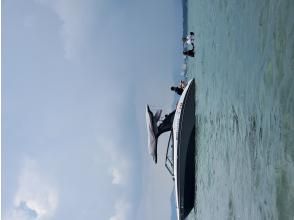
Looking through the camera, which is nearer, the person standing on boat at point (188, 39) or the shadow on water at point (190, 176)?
the shadow on water at point (190, 176)

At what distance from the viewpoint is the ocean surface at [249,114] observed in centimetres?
1062

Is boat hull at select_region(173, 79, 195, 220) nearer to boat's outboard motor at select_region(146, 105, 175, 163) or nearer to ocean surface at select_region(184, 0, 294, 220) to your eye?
ocean surface at select_region(184, 0, 294, 220)

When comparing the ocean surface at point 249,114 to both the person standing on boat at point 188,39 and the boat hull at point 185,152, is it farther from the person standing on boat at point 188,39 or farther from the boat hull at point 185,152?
the person standing on boat at point 188,39

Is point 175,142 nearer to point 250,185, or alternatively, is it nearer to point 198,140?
point 198,140

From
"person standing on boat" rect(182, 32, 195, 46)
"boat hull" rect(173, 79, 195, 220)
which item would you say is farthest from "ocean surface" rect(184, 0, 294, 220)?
"person standing on boat" rect(182, 32, 195, 46)

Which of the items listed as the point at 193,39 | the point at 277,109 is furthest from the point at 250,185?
the point at 193,39

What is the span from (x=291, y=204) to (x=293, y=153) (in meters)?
1.08

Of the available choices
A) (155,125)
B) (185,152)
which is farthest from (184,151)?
(155,125)

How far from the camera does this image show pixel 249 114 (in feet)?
47.1

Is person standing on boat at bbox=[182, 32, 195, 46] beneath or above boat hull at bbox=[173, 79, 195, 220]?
above

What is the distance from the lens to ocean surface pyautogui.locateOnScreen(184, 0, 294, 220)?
34.8ft

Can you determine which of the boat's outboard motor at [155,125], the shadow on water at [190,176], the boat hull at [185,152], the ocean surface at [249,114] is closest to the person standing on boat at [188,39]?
the boat's outboard motor at [155,125]

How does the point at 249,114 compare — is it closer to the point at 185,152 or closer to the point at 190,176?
the point at 185,152

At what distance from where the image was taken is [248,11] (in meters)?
15.2
